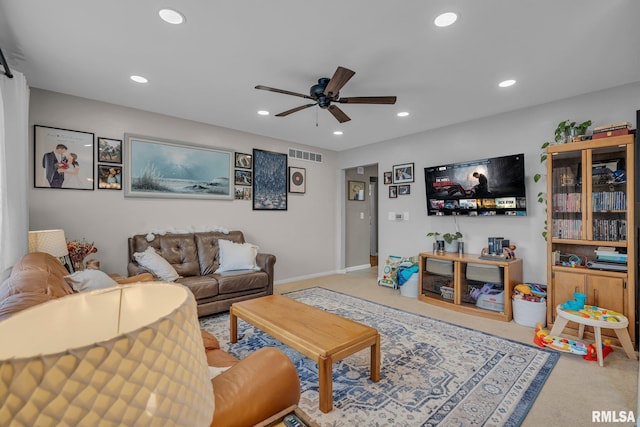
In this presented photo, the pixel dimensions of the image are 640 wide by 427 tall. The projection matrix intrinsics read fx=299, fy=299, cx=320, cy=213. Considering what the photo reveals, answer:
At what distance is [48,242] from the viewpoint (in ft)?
8.73

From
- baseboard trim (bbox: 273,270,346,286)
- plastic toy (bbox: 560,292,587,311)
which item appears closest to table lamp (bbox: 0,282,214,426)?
plastic toy (bbox: 560,292,587,311)

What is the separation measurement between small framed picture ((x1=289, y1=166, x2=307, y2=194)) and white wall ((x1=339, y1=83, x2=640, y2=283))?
1.32 meters

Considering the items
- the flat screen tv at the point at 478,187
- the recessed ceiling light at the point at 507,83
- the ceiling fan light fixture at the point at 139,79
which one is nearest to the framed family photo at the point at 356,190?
the flat screen tv at the point at 478,187

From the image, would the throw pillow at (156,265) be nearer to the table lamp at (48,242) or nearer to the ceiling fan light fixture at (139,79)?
the table lamp at (48,242)

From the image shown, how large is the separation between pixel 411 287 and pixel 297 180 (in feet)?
8.67

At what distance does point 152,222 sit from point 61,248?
1.20 m

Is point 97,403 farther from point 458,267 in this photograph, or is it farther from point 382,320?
point 458,267

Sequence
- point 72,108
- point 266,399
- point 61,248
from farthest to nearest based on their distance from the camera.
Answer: point 72,108, point 61,248, point 266,399

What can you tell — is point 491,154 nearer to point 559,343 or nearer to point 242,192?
point 559,343

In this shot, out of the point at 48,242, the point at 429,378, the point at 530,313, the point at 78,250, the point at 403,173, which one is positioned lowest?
the point at 429,378

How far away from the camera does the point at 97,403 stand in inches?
12.8

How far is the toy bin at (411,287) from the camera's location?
429 centimetres

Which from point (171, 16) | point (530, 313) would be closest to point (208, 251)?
point (171, 16)

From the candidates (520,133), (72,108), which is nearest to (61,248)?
Result: (72,108)
